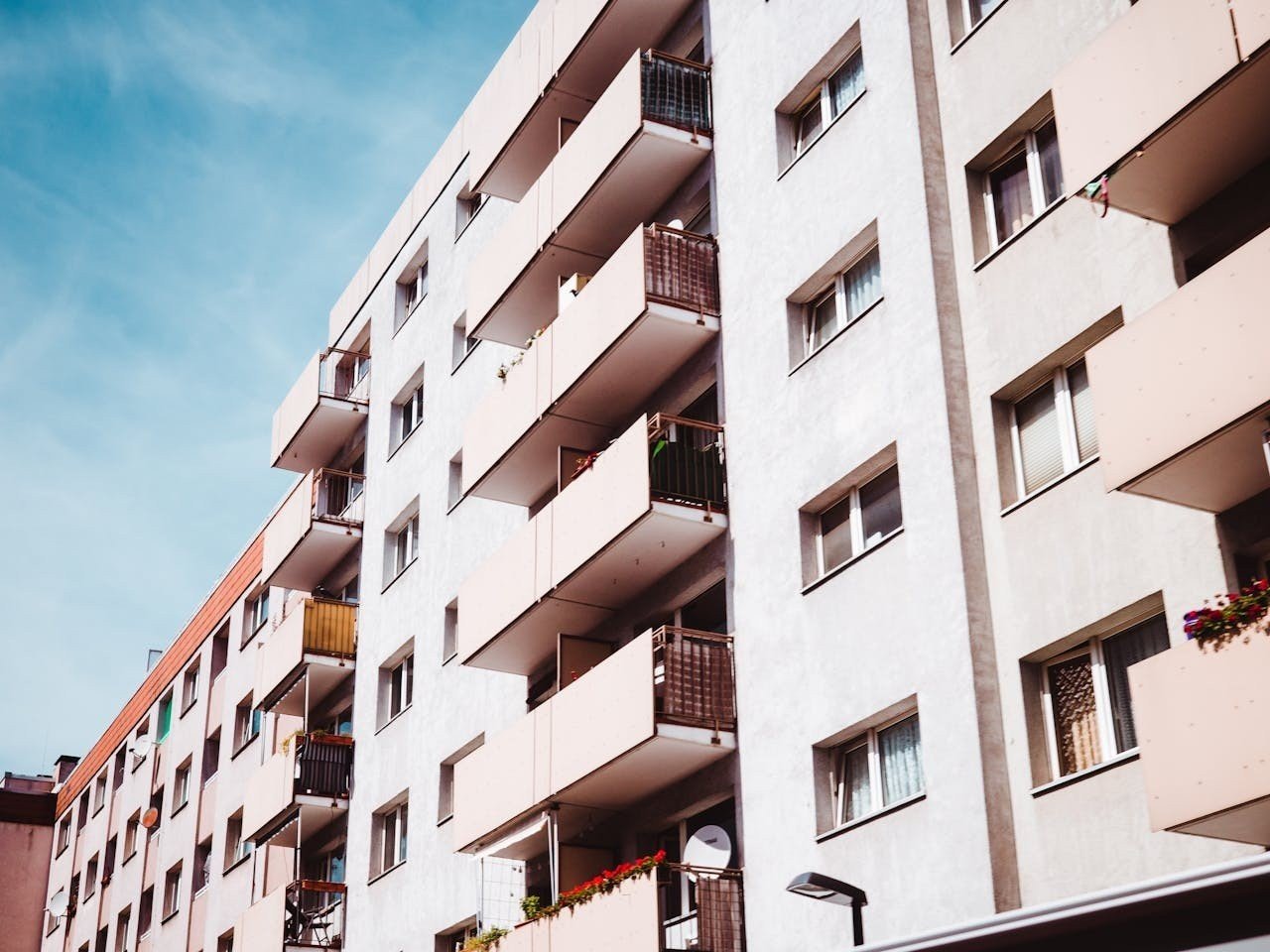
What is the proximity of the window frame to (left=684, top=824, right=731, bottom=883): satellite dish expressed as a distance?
3.17 m

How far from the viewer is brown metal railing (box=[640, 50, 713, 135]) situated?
82.5ft

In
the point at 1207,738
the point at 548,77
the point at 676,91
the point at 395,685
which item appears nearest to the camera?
the point at 1207,738

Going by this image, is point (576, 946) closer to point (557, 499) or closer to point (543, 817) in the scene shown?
point (543, 817)

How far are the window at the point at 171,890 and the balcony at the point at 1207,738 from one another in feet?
115

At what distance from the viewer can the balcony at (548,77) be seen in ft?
90.1

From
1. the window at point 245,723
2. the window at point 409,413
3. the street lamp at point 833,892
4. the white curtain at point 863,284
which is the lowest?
the street lamp at point 833,892

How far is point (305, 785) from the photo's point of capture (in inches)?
1293

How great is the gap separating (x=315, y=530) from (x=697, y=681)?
16.6 m

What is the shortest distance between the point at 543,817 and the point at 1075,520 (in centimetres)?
985

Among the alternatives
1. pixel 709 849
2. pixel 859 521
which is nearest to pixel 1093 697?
pixel 859 521

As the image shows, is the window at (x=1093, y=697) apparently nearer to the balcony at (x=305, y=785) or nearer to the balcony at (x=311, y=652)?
the balcony at (x=305, y=785)

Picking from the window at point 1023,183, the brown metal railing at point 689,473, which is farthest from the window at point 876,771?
the window at point 1023,183

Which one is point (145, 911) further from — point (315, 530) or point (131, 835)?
point (315, 530)

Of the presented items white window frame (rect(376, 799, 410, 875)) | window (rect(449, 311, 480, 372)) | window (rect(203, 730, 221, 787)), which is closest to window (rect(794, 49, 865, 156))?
window (rect(449, 311, 480, 372))
